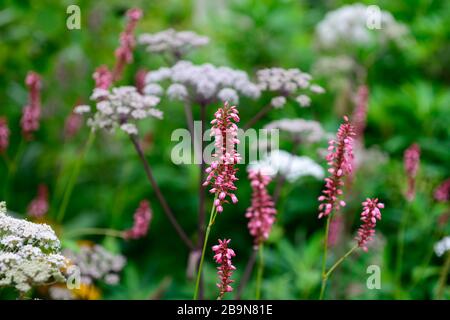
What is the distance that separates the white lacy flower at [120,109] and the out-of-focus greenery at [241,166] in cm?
104

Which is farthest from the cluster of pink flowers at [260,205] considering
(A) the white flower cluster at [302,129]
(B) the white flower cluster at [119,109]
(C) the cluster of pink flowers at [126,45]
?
(C) the cluster of pink flowers at [126,45]

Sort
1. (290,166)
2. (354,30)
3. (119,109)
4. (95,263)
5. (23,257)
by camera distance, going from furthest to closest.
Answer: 1. (354,30)
2. (290,166)
3. (95,263)
4. (119,109)
5. (23,257)

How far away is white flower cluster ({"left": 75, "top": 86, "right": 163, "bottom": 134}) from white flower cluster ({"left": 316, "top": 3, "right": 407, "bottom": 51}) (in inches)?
106

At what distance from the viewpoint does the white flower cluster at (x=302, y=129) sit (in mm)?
2797

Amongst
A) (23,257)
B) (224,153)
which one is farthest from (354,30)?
(23,257)

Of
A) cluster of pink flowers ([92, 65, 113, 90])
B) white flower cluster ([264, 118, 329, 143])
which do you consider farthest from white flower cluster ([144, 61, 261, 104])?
white flower cluster ([264, 118, 329, 143])

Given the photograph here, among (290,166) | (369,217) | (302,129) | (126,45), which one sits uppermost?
(126,45)

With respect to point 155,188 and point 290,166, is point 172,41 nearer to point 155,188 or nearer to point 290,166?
point 155,188

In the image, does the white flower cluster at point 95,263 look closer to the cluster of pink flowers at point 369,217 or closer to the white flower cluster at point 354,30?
the cluster of pink flowers at point 369,217

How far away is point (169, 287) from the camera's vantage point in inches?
134

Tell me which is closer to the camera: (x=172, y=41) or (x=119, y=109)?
(x=119, y=109)

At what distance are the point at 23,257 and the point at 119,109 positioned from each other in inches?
29.4

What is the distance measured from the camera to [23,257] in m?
1.85
